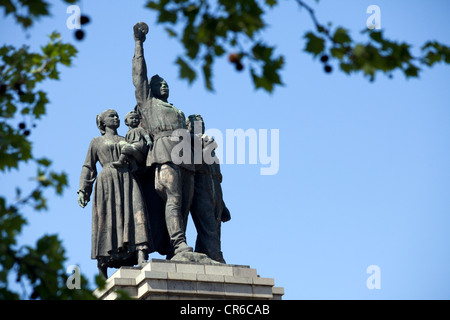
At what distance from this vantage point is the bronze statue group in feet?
65.0

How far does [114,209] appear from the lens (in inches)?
792

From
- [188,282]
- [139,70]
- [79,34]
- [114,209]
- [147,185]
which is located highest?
[139,70]

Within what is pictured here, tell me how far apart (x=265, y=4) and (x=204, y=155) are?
9.19m

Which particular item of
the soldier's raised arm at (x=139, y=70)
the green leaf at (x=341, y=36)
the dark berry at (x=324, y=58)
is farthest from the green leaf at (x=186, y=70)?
the soldier's raised arm at (x=139, y=70)

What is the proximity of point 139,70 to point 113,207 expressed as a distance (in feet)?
9.19

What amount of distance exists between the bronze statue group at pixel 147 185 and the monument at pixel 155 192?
2cm

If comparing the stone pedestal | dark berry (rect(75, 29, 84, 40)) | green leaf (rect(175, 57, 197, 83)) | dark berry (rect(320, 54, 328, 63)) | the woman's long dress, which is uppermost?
dark berry (rect(75, 29, 84, 40))

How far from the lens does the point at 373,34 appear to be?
1082cm

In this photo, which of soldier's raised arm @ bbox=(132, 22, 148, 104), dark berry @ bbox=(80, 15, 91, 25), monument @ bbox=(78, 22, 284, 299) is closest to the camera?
dark berry @ bbox=(80, 15, 91, 25)

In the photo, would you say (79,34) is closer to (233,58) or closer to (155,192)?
(233,58)

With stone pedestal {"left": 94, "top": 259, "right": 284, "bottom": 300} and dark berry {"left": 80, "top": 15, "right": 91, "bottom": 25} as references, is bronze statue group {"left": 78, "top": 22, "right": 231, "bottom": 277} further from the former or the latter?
dark berry {"left": 80, "top": 15, "right": 91, "bottom": 25}

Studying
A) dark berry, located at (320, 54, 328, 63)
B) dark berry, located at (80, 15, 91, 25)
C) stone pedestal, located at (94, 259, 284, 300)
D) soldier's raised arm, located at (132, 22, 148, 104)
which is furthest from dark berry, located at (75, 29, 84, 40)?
soldier's raised arm, located at (132, 22, 148, 104)

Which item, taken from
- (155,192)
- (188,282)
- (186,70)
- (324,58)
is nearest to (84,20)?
(186,70)
